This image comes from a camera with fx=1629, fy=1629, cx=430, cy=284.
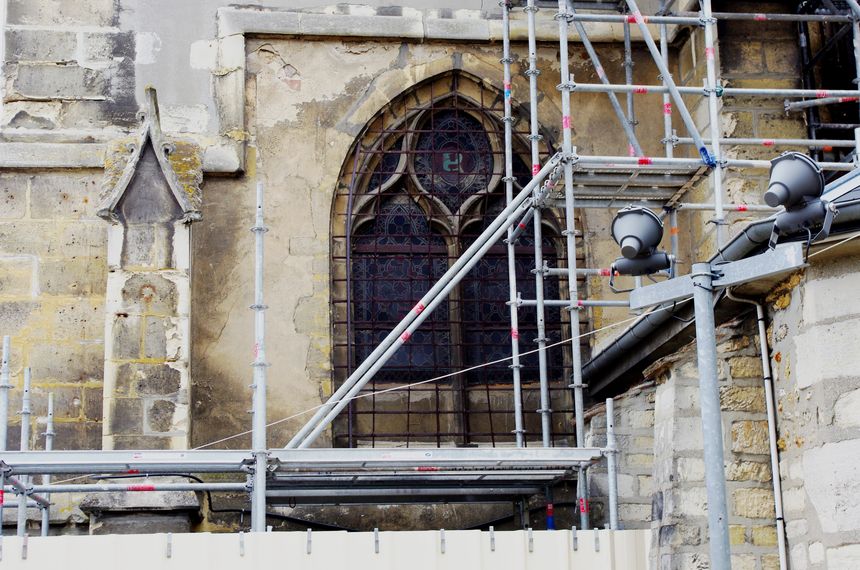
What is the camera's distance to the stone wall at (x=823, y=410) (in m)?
7.28

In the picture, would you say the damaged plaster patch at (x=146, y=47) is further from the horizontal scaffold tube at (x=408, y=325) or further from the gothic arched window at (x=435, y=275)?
the horizontal scaffold tube at (x=408, y=325)

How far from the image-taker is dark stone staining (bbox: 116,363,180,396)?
1023 centimetres

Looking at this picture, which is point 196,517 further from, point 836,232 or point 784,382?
point 836,232

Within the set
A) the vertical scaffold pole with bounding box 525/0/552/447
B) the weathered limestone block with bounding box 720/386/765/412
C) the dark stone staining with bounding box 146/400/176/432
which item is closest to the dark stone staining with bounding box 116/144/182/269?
the dark stone staining with bounding box 146/400/176/432

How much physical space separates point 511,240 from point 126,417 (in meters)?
2.81

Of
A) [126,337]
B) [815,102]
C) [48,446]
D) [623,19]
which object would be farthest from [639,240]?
[48,446]

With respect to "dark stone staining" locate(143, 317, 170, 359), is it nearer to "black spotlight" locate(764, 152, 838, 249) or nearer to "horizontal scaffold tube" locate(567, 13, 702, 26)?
"horizontal scaffold tube" locate(567, 13, 702, 26)

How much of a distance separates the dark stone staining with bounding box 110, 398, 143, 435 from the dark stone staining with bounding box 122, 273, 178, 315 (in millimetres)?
585

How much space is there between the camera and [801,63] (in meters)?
11.5

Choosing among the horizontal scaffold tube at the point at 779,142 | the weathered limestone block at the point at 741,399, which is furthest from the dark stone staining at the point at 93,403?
the weathered limestone block at the point at 741,399

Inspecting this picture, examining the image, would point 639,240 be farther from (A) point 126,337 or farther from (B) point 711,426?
(A) point 126,337

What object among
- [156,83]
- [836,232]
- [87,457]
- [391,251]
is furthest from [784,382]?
[156,83]

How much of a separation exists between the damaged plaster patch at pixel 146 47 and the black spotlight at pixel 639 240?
5805 millimetres

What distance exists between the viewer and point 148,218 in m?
10.5
